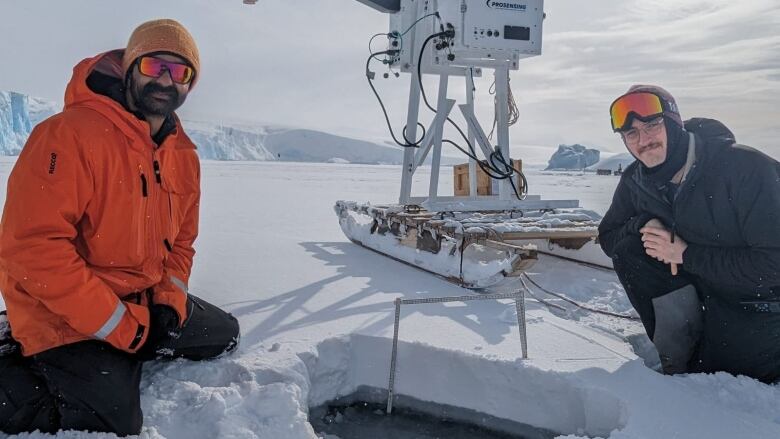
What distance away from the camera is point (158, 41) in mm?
1920

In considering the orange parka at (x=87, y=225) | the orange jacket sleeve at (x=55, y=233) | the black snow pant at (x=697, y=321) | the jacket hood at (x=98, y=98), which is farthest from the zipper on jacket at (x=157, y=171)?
the black snow pant at (x=697, y=321)

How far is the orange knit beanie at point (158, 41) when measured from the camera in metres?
1.91

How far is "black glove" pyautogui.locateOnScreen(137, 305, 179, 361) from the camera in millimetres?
1913

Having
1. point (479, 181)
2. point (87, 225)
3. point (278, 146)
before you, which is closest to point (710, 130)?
point (87, 225)

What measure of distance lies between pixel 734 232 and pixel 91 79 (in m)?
2.30

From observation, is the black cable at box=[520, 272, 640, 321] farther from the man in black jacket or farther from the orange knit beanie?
the orange knit beanie

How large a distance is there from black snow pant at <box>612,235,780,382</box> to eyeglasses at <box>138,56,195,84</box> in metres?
1.94

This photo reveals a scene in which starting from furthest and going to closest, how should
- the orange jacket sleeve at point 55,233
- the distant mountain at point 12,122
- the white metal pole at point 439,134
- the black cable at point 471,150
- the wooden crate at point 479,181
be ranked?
1. the distant mountain at point 12,122
2. the wooden crate at point 479,181
3. the white metal pole at point 439,134
4. the black cable at point 471,150
5. the orange jacket sleeve at point 55,233

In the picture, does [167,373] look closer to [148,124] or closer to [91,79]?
[148,124]

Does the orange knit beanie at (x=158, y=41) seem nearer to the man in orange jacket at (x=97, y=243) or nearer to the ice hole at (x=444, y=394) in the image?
the man in orange jacket at (x=97, y=243)

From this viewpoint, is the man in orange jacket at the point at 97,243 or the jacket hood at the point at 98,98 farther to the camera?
the jacket hood at the point at 98,98

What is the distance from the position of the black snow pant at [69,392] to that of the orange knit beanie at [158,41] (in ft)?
3.20

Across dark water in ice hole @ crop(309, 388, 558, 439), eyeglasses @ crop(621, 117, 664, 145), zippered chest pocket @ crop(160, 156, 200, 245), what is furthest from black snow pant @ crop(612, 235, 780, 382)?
zippered chest pocket @ crop(160, 156, 200, 245)

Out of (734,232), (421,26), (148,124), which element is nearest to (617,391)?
(734,232)
